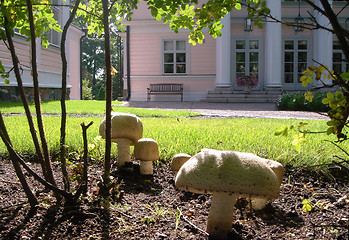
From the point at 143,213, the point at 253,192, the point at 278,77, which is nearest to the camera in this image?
the point at 253,192

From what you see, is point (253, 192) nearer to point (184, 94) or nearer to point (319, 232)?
point (319, 232)

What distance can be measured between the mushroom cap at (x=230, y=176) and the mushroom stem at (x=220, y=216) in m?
0.15

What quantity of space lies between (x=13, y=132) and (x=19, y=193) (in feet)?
7.92

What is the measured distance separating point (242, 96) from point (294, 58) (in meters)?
4.36

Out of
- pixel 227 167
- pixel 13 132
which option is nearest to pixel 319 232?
pixel 227 167

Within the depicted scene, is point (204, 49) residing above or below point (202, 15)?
above

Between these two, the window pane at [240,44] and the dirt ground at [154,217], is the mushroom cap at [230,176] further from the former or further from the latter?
the window pane at [240,44]

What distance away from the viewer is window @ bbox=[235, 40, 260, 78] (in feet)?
62.3

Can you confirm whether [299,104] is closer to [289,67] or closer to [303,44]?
[289,67]

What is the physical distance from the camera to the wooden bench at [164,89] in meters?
18.4

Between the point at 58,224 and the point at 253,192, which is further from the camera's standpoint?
the point at 58,224

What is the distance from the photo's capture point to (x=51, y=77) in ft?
48.4

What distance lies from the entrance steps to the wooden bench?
1.79 metres

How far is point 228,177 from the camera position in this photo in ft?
4.69
